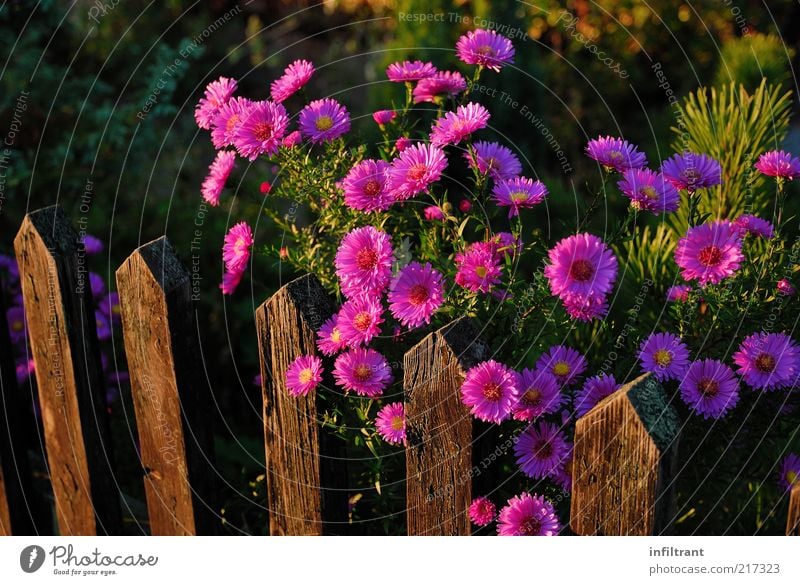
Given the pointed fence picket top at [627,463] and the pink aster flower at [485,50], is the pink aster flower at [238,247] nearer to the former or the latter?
the pink aster flower at [485,50]

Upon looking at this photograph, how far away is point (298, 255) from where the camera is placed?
1904 millimetres

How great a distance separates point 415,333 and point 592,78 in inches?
223

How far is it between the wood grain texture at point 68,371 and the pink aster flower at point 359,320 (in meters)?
0.71

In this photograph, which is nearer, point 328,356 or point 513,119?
point 328,356

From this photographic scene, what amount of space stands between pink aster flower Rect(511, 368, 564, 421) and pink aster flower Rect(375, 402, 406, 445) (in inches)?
9.0

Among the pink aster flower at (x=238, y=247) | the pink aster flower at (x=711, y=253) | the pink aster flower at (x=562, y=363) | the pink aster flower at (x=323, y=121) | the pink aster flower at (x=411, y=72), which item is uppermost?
the pink aster flower at (x=411, y=72)

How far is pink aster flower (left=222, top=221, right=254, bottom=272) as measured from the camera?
1.78 meters

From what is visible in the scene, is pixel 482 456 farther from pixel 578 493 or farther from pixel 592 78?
pixel 592 78

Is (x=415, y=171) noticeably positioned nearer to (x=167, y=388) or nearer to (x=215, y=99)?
(x=215, y=99)

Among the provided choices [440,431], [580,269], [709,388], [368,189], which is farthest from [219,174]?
[709,388]

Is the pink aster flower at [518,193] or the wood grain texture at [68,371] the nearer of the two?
the pink aster flower at [518,193]

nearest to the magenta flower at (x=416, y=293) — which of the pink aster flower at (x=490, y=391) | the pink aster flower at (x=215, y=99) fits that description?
the pink aster flower at (x=490, y=391)

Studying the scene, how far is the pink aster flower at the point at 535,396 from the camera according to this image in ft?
4.98
